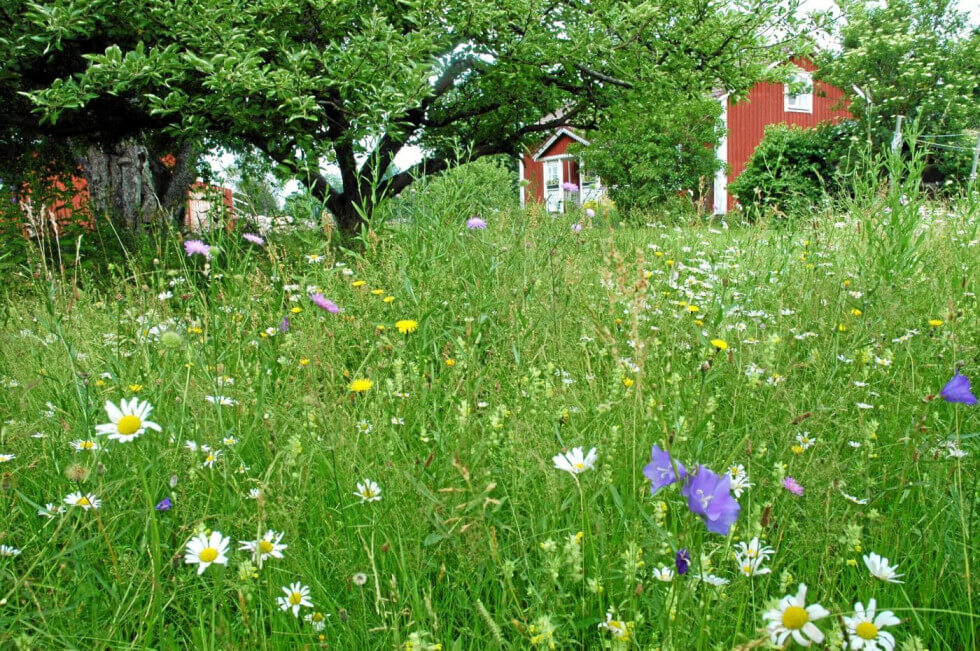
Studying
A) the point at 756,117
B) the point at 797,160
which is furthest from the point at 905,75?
the point at 797,160

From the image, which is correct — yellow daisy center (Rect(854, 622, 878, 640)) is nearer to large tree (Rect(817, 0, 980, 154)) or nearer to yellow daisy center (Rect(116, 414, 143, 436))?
yellow daisy center (Rect(116, 414, 143, 436))

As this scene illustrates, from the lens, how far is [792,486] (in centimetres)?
133

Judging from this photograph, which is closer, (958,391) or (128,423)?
(128,423)

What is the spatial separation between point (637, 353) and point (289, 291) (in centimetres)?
267

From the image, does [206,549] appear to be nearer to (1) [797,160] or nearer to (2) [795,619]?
(2) [795,619]

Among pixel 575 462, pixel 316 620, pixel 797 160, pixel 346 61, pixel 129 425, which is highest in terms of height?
pixel 346 61

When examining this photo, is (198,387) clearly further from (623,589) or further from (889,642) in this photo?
(889,642)

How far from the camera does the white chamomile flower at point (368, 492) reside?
1383 millimetres

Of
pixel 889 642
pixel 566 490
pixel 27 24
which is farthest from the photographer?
pixel 27 24

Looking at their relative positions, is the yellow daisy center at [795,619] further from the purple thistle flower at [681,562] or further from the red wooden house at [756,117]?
the red wooden house at [756,117]

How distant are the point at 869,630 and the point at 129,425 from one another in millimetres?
1177

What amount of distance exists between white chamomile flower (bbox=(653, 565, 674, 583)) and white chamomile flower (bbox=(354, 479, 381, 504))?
0.57 meters

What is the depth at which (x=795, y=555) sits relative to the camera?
4.52 feet

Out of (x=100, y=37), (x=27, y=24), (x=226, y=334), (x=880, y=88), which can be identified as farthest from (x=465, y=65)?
(x=880, y=88)
